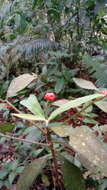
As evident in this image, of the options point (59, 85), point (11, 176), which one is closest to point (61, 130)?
point (11, 176)

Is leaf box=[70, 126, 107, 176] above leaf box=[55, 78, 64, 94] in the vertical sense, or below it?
above

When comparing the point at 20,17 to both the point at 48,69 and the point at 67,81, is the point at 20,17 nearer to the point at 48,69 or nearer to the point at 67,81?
the point at 48,69

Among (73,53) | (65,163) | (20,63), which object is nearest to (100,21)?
(73,53)

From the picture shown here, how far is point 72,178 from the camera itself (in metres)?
0.92

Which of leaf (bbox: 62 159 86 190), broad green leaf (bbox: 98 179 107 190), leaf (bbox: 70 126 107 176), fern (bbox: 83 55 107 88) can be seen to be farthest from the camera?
fern (bbox: 83 55 107 88)

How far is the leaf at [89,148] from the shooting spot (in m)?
0.71

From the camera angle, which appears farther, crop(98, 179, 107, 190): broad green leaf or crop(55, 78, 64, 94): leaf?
crop(55, 78, 64, 94): leaf

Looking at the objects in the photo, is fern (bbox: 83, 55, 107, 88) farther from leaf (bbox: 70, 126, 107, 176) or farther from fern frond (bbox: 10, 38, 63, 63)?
leaf (bbox: 70, 126, 107, 176)

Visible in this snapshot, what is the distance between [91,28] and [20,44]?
86 centimetres

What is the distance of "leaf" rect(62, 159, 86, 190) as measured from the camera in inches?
36.1

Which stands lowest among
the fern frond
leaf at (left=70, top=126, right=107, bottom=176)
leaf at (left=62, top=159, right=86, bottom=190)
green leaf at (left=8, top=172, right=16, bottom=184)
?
green leaf at (left=8, top=172, right=16, bottom=184)

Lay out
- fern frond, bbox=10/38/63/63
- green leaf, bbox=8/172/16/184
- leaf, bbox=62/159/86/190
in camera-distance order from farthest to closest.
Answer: fern frond, bbox=10/38/63/63 → green leaf, bbox=8/172/16/184 → leaf, bbox=62/159/86/190

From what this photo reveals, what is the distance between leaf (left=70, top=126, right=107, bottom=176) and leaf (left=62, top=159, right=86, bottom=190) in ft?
0.46

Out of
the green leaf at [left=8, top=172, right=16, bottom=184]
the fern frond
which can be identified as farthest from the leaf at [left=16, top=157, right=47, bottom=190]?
the fern frond
